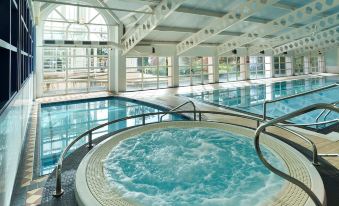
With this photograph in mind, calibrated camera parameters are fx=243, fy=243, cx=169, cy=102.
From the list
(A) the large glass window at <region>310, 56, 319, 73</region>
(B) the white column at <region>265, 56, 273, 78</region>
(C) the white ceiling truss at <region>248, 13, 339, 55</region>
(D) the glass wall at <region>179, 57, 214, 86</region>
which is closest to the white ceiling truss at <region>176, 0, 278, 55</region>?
(D) the glass wall at <region>179, 57, 214, 86</region>

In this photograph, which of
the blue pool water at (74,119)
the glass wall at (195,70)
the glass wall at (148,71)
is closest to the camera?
the blue pool water at (74,119)

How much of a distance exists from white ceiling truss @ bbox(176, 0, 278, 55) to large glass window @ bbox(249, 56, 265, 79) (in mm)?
7883

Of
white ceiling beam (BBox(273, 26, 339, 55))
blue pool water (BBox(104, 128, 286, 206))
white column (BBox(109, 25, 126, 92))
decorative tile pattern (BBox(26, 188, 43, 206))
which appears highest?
white ceiling beam (BBox(273, 26, 339, 55))

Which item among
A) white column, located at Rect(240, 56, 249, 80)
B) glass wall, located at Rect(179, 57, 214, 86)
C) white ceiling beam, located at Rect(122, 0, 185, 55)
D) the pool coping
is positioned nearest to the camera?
the pool coping

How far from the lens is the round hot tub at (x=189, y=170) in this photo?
246cm

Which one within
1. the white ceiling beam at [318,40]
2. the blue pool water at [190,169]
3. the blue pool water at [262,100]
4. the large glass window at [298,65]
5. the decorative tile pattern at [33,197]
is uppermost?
the white ceiling beam at [318,40]

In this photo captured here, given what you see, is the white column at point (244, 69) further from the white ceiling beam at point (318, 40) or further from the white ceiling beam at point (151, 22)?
the white ceiling beam at point (151, 22)

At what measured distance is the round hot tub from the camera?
8.08ft

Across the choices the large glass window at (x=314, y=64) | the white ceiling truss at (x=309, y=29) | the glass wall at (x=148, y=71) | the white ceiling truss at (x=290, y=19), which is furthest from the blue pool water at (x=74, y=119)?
the large glass window at (x=314, y=64)

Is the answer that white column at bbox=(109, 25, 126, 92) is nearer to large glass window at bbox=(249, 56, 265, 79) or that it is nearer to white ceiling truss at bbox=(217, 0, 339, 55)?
white ceiling truss at bbox=(217, 0, 339, 55)

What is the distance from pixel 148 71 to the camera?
47.6 ft

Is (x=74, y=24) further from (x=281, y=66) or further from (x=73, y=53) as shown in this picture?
(x=281, y=66)

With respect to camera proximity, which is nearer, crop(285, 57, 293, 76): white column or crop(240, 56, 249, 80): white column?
crop(240, 56, 249, 80): white column

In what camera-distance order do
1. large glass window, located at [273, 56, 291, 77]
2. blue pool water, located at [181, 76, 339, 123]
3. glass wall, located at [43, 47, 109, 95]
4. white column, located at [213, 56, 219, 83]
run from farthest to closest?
large glass window, located at [273, 56, 291, 77], white column, located at [213, 56, 219, 83], glass wall, located at [43, 47, 109, 95], blue pool water, located at [181, 76, 339, 123]
